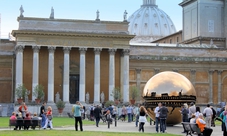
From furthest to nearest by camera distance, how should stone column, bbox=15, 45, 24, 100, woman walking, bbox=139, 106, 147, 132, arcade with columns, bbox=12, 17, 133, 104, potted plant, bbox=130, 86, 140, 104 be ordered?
potted plant, bbox=130, 86, 140, 104
arcade with columns, bbox=12, 17, 133, 104
stone column, bbox=15, 45, 24, 100
woman walking, bbox=139, 106, 147, 132

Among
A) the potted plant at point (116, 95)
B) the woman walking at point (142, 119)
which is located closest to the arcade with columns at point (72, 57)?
the potted plant at point (116, 95)

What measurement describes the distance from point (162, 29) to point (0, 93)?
71687mm

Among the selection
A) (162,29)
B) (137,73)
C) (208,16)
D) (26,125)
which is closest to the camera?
(26,125)

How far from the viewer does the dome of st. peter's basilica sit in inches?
5344

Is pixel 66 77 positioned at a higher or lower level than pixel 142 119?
higher

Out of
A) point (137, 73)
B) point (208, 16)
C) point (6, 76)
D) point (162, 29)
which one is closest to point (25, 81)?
point (6, 76)

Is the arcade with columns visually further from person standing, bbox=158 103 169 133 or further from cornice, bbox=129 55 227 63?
person standing, bbox=158 103 169 133

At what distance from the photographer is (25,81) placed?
2721 inches

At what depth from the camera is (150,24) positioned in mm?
138875

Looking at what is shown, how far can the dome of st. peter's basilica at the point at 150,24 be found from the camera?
Result: 445 feet

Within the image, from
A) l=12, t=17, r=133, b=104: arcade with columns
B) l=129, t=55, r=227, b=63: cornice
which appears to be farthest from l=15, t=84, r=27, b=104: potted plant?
l=129, t=55, r=227, b=63: cornice

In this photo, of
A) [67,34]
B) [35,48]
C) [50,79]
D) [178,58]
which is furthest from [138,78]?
[35,48]

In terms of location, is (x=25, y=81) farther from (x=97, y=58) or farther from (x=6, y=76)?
(x=97, y=58)

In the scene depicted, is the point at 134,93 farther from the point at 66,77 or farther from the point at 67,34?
the point at 67,34
